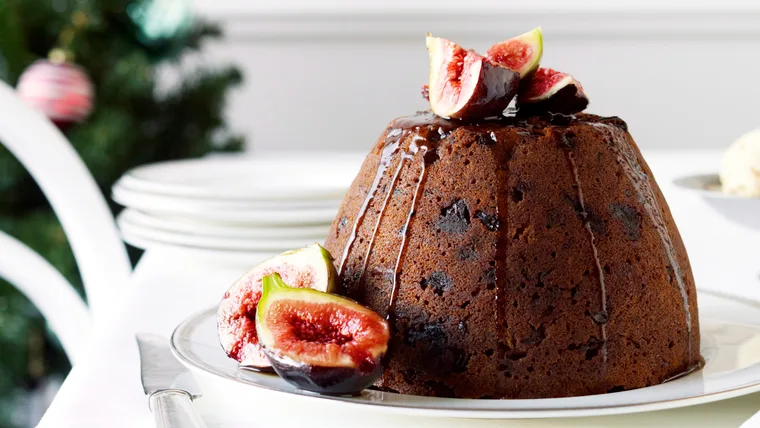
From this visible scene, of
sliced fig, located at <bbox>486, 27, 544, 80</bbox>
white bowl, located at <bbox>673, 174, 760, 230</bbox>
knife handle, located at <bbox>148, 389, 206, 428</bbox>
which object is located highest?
sliced fig, located at <bbox>486, 27, 544, 80</bbox>

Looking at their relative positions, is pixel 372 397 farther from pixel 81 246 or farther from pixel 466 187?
pixel 81 246

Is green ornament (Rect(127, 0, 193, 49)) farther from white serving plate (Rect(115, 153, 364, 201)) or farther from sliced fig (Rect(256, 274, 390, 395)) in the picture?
sliced fig (Rect(256, 274, 390, 395))

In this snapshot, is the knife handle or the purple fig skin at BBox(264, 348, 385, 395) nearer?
the knife handle

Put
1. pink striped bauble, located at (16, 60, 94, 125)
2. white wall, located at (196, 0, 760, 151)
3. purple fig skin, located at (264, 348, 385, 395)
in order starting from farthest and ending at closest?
white wall, located at (196, 0, 760, 151) → pink striped bauble, located at (16, 60, 94, 125) → purple fig skin, located at (264, 348, 385, 395)

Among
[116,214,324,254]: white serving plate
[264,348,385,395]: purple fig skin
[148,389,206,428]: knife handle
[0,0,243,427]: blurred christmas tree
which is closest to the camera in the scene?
[148,389,206,428]: knife handle

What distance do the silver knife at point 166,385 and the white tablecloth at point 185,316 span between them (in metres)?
0.02

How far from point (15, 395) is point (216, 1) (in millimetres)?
2284

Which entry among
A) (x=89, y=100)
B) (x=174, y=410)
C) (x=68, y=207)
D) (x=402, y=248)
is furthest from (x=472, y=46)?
(x=174, y=410)

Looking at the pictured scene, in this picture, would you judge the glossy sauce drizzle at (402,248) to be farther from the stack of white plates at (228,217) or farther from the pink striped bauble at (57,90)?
the pink striped bauble at (57,90)

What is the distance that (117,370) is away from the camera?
1.12m

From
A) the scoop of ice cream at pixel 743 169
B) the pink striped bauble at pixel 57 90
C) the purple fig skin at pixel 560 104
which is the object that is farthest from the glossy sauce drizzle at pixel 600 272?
the pink striped bauble at pixel 57 90

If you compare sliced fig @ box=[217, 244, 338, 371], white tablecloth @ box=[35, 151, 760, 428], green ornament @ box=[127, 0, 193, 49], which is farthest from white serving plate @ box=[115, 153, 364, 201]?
green ornament @ box=[127, 0, 193, 49]

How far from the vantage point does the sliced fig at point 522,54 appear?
3.96ft

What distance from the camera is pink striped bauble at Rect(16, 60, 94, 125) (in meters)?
3.01
